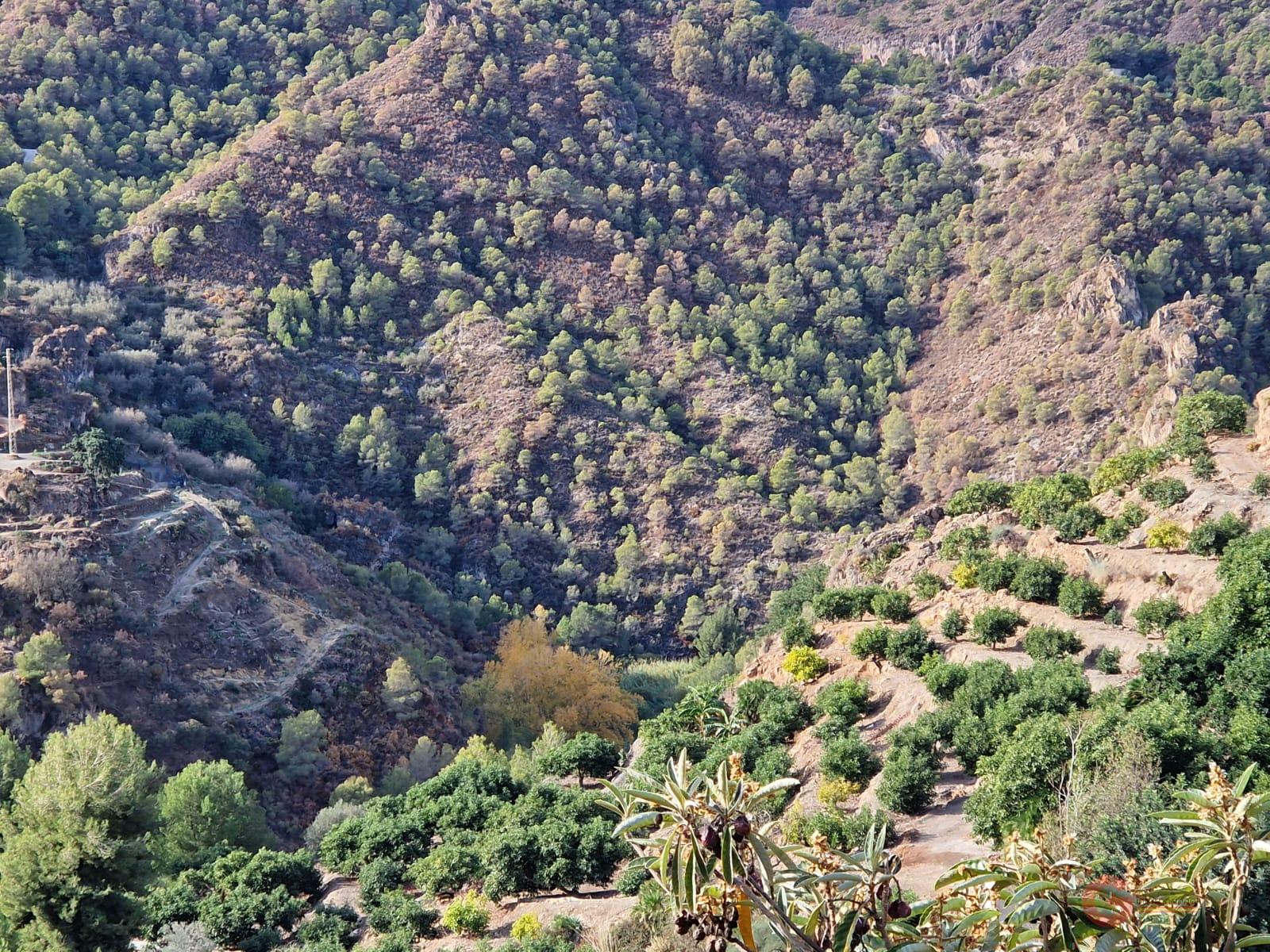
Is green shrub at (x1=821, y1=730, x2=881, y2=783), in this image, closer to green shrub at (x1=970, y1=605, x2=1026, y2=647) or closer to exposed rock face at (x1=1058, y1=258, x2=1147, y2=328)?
green shrub at (x1=970, y1=605, x2=1026, y2=647)

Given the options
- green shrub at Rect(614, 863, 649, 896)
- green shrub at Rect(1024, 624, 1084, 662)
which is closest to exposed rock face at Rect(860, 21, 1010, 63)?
green shrub at Rect(1024, 624, 1084, 662)

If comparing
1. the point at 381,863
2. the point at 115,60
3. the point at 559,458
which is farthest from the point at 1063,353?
the point at 115,60

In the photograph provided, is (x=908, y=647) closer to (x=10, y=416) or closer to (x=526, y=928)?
(x=526, y=928)

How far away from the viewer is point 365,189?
74.8 meters

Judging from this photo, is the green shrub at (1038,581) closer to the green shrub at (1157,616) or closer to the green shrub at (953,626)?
the green shrub at (953,626)

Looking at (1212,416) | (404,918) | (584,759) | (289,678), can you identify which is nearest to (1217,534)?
(1212,416)

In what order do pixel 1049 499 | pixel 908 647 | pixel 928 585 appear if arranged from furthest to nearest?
pixel 1049 499 < pixel 928 585 < pixel 908 647

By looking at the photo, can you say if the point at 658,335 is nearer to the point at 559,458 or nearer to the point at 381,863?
the point at 559,458

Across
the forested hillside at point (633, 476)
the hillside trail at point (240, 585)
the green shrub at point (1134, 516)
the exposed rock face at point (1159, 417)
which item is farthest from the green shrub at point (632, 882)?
the exposed rock face at point (1159, 417)

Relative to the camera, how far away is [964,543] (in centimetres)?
3359

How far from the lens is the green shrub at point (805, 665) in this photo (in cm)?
3052

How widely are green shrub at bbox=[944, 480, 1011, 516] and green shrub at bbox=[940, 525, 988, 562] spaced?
2244mm

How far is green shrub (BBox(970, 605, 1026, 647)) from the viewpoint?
27.6 meters

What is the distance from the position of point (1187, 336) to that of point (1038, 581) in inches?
1511
